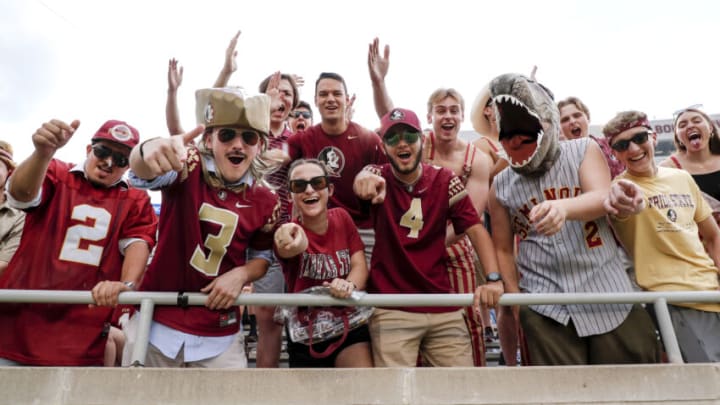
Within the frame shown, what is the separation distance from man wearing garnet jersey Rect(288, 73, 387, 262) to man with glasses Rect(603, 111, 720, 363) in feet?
5.65

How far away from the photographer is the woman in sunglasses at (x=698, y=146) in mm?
3902

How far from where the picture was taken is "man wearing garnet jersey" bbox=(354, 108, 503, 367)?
9.54 feet

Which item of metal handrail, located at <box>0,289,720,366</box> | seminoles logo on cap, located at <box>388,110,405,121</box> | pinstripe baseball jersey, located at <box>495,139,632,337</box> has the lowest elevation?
metal handrail, located at <box>0,289,720,366</box>

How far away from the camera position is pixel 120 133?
2979 mm

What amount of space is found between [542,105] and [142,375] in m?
2.47

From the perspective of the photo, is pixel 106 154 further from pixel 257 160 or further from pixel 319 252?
pixel 319 252

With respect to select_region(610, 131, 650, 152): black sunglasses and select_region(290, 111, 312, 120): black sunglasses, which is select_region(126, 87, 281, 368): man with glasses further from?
select_region(290, 111, 312, 120): black sunglasses

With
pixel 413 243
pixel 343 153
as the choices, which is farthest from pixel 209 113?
pixel 413 243

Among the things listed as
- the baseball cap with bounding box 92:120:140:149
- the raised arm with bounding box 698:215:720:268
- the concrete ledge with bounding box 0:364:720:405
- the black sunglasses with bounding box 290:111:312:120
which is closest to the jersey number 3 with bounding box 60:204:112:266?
the baseball cap with bounding box 92:120:140:149

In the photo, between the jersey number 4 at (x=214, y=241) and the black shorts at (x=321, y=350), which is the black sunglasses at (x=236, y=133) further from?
the black shorts at (x=321, y=350)

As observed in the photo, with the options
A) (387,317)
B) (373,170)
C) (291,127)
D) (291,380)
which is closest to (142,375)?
(291,380)

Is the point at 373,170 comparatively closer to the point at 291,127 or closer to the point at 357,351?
the point at 357,351

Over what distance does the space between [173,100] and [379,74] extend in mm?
1809

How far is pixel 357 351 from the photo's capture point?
285cm
